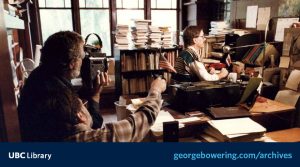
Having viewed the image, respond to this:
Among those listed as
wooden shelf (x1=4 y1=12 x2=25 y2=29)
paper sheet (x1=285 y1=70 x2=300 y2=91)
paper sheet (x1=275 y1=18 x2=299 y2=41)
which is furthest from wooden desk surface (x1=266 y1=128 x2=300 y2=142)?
wooden shelf (x1=4 y1=12 x2=25 y2=29)

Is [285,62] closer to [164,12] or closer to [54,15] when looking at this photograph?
[164,12]

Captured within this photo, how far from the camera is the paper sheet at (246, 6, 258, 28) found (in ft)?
11.9

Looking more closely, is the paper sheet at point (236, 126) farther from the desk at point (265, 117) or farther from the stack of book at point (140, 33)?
the stack of book at point (140, 33)

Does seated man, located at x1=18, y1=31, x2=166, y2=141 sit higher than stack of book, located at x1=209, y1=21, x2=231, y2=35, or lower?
lower

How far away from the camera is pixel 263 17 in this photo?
348cm

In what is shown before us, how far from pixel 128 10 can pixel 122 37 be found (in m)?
1.46

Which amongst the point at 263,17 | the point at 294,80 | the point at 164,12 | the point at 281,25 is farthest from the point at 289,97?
the point at 164,12

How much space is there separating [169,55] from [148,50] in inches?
14.5

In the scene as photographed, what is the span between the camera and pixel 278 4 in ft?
10.6

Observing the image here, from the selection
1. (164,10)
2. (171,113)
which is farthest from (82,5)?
(171,113)

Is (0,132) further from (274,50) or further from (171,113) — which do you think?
(274,50)

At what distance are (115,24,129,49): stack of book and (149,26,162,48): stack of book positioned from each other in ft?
1.17

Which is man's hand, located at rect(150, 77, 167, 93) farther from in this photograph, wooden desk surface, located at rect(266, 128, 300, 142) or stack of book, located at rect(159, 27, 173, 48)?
stack of book, located at rect(159, 27, 173, 48)

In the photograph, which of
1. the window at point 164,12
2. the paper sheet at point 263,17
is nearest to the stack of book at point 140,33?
the window at point 164,12
